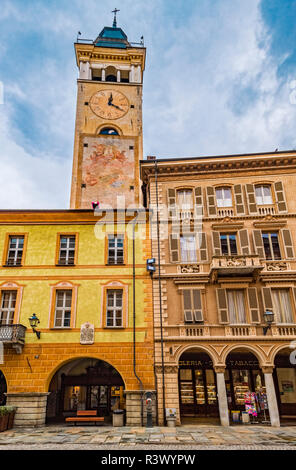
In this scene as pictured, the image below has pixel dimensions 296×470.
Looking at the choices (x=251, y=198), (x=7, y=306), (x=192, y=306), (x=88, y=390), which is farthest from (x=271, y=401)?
(x=7, y=306)

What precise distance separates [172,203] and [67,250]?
302 inches

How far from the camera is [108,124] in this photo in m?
36.7

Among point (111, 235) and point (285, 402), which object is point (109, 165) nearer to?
point (111, 235)

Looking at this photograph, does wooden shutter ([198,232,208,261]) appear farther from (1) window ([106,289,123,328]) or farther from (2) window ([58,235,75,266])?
(2) window ([58,235,75,266])

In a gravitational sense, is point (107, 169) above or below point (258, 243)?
above

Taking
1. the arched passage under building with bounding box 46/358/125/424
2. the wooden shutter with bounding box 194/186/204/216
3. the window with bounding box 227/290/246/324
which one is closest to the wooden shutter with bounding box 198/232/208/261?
the wooden shutter with bounding box 194/186/204/216

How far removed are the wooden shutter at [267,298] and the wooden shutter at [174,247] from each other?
5.56m

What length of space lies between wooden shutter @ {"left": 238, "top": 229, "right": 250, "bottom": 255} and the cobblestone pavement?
31.9 feet

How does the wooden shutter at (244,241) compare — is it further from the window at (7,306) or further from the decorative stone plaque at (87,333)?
the window at (7,306)

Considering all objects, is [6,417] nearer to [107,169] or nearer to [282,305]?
[282,305]

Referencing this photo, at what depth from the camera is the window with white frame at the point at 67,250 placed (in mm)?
21750

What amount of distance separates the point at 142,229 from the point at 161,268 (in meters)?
3.00

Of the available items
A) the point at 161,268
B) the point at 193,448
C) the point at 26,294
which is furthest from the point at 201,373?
the point at 26,294

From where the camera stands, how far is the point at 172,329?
19859 millimetres
